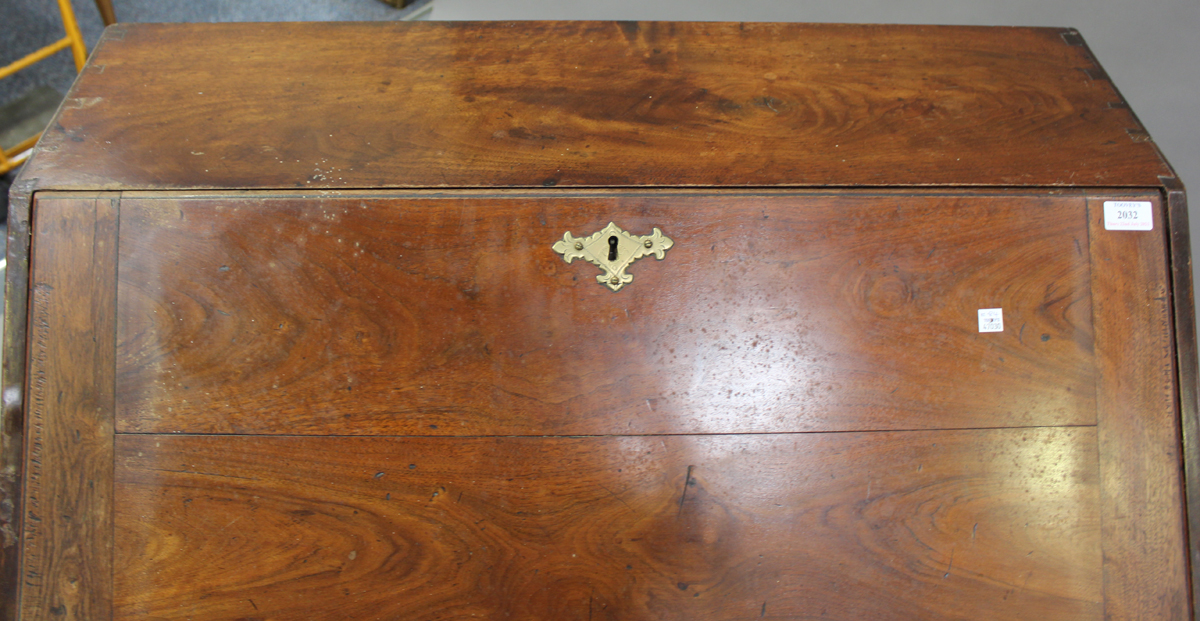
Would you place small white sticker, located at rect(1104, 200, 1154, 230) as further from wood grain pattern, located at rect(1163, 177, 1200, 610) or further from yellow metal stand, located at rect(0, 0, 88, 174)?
yellow metal stand, located at rect(0, 0, 88, 174)

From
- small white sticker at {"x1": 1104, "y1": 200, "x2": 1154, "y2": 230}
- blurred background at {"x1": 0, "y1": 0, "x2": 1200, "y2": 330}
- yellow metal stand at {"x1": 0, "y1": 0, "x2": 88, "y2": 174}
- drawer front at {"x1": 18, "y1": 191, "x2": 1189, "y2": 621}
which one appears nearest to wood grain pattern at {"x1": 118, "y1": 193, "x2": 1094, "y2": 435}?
drawer front at {"x1": 18, "y1": 191, "x2": 1189, "y2": 621}

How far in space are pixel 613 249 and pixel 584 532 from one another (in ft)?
1.44

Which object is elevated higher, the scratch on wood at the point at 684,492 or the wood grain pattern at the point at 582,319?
the wood grain pattern at the point at 582,319

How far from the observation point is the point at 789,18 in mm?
1496

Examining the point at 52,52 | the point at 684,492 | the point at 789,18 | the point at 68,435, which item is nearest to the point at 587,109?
the point at 684,492

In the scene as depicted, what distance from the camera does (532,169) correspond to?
0.96 meters

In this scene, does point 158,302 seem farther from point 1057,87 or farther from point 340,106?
point 1057,87

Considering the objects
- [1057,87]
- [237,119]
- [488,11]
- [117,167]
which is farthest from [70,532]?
[1057,87]

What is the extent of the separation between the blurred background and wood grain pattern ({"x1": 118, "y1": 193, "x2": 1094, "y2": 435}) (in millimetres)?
755

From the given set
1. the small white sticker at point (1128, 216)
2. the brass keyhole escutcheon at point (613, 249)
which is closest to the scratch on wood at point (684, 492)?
the brass keyhole escutcheon at point (613, 249)

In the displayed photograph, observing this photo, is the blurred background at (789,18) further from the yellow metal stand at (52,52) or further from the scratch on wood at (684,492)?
the scratch on wood at (684,492)

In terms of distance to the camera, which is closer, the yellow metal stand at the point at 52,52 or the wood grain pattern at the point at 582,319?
the wood grain pattern at the point at 582,319

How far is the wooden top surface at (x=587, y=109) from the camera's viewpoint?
3.13 ft

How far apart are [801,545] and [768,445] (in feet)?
0.52
